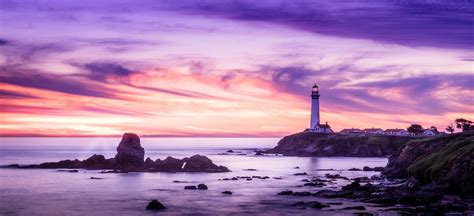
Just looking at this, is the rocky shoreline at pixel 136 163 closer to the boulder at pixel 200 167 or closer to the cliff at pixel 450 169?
the boulder at pixel 200 167

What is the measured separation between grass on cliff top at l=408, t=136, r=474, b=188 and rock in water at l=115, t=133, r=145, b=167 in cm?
6574

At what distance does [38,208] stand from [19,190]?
72.2 feet

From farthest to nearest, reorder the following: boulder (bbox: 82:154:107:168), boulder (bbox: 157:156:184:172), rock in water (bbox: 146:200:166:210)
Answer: boulder (bbox: 82:154:107:168)
boulder (bbox: 157:156:184:172)
rock in water (bbox: 146:200:166:210)

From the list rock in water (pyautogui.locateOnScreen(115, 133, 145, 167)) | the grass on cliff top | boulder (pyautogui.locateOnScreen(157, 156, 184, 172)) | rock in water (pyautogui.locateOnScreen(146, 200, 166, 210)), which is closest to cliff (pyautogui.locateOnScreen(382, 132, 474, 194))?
the grass on cliff top

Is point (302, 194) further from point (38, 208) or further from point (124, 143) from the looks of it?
point (124, 143)

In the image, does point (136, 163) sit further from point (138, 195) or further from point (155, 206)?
point (155, 206)

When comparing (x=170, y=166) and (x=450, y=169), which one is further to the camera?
(x=170, y=166)

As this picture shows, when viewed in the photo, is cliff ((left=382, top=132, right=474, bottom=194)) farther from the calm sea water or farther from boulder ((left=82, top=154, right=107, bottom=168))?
boulder ((left=82, top=154, right=107, bottom=168))

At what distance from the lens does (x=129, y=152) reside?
131 meters

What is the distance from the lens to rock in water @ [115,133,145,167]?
423ft

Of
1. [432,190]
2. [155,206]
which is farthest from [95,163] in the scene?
[432,190]

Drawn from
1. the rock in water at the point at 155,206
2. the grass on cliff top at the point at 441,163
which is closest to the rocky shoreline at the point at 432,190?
the grass on cliff top at the point at 441,163

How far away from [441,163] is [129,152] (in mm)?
75279

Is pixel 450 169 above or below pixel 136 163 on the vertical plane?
below
